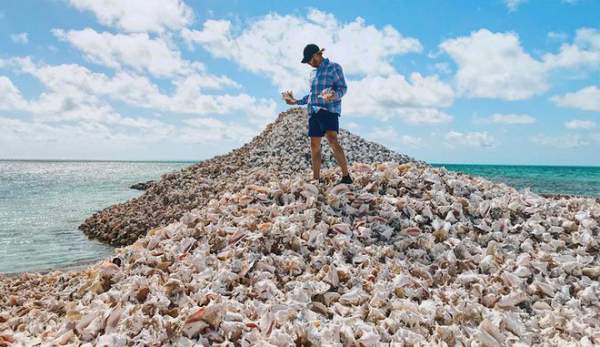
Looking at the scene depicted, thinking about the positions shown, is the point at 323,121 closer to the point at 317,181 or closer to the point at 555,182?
the point at 317,181

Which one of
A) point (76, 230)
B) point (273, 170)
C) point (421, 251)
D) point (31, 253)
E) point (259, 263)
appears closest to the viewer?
point (259, 263)

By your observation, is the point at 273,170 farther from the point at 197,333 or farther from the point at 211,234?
the point at 197,333

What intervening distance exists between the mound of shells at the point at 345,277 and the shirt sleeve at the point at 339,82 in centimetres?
116

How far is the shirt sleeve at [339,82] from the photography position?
6.01 m

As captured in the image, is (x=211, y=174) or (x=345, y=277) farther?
(x=211, y=174)

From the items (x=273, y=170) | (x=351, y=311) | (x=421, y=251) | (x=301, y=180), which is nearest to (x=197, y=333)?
(x=351, y=311)

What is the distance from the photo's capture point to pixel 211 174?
1656cm

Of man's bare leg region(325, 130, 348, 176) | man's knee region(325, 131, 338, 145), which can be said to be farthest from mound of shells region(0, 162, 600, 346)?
man's knee region(325, 131, 338, 145)

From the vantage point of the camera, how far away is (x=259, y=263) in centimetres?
448

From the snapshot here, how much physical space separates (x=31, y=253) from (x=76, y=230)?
128 inches

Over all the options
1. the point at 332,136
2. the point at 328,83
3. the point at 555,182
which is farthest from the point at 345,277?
the point at 555,182

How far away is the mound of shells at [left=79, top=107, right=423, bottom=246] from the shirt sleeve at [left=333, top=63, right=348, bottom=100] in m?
7.21

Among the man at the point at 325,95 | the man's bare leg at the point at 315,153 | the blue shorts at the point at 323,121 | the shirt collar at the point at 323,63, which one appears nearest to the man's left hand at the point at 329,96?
the man at the point at 325,95

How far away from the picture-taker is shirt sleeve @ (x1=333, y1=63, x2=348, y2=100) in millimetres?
6012
